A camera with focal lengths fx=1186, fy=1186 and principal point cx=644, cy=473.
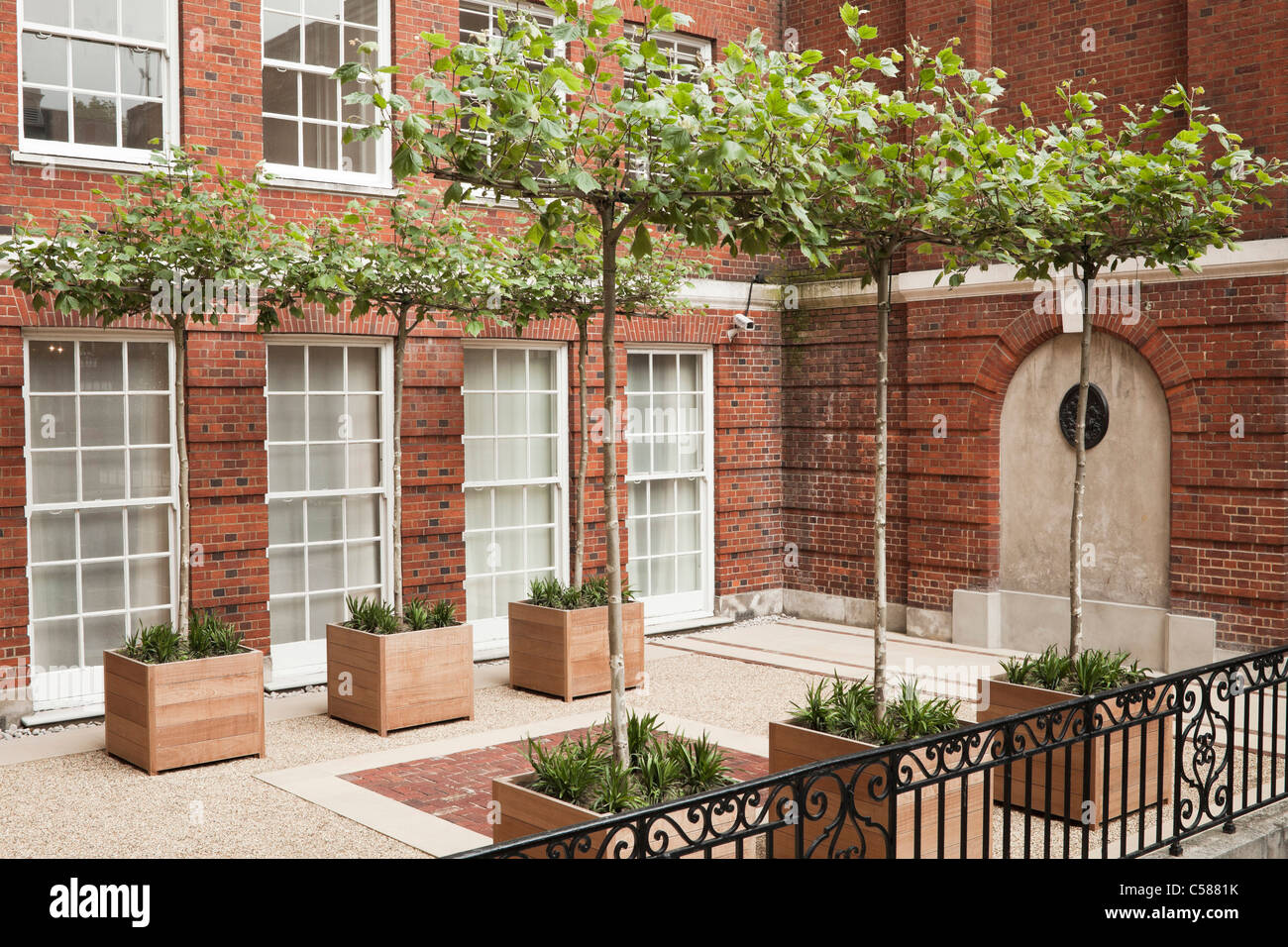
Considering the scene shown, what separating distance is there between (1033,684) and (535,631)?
4287mm

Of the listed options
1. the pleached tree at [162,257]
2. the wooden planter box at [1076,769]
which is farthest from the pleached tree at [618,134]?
the pleached tree at [162,257]

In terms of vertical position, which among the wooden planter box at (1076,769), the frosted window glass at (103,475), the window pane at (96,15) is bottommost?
the wooden planter box at (1076,769)

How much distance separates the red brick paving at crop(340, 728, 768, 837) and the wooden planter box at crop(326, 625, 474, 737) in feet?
2.31

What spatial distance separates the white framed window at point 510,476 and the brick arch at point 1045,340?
13.5 feet

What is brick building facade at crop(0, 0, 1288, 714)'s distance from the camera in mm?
8750

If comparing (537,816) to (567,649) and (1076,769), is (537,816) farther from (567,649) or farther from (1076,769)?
(567,649)

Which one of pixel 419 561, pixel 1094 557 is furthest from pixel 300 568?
pixel 1094 557

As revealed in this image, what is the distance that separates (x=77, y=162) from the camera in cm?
864

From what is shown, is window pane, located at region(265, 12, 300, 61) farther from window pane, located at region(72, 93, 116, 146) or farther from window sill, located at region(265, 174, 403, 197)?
window pane, located at region(72, 93, 116, 146)

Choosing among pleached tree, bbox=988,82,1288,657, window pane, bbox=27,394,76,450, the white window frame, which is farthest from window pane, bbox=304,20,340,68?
pleached tree, bbox=988,82,1288,657

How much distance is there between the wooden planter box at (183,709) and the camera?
7.48 m

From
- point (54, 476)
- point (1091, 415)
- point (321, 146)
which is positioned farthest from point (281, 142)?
point (1091, 415)

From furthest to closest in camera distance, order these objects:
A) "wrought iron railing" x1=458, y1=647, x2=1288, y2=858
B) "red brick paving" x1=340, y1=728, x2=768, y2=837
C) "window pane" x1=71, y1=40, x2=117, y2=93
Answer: "window pane" x1=71, y1=40, x2=117, y2=93
"red brick paving" x1=340, y1=728, x2=768, y2=837
"wrought iron railing" x1=458, y1=647, x2=1288, y2=858

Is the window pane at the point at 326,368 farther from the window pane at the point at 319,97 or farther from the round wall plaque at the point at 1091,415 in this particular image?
the round wall plaque at the point at 1091,415
